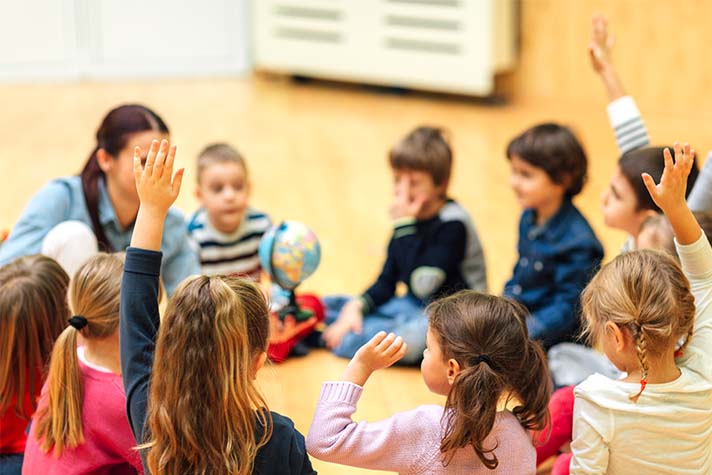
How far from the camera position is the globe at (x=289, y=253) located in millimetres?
2748

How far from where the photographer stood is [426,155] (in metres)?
2.88

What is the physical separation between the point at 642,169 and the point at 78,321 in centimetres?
138

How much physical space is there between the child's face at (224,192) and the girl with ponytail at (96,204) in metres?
0.27

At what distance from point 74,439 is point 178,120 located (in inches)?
154

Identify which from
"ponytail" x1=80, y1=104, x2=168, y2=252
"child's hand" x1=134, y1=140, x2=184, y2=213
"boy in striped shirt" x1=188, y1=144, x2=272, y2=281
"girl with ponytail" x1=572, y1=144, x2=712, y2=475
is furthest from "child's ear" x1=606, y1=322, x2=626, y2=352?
"boy in striped shirt" x1=188, y1=144, x2=272, y2=281

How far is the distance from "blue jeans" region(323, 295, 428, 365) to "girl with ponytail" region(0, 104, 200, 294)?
1.97ft

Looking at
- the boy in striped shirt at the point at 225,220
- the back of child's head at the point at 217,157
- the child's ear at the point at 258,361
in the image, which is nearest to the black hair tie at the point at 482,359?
the child's ear at the point at 258,361

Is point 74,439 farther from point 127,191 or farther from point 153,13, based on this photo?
point 153,13

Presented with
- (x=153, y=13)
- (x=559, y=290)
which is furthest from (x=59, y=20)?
(x=559, y=290)

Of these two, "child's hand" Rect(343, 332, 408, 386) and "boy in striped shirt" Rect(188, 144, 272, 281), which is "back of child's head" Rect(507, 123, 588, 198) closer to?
"boy in striped shirt" Rect(188, 144, 272, 281)

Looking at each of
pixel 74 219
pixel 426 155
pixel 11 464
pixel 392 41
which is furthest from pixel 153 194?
pixel 392 41

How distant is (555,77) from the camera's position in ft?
18.7

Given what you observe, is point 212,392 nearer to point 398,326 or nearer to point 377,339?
point 377,339

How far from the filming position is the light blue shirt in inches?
99.3
